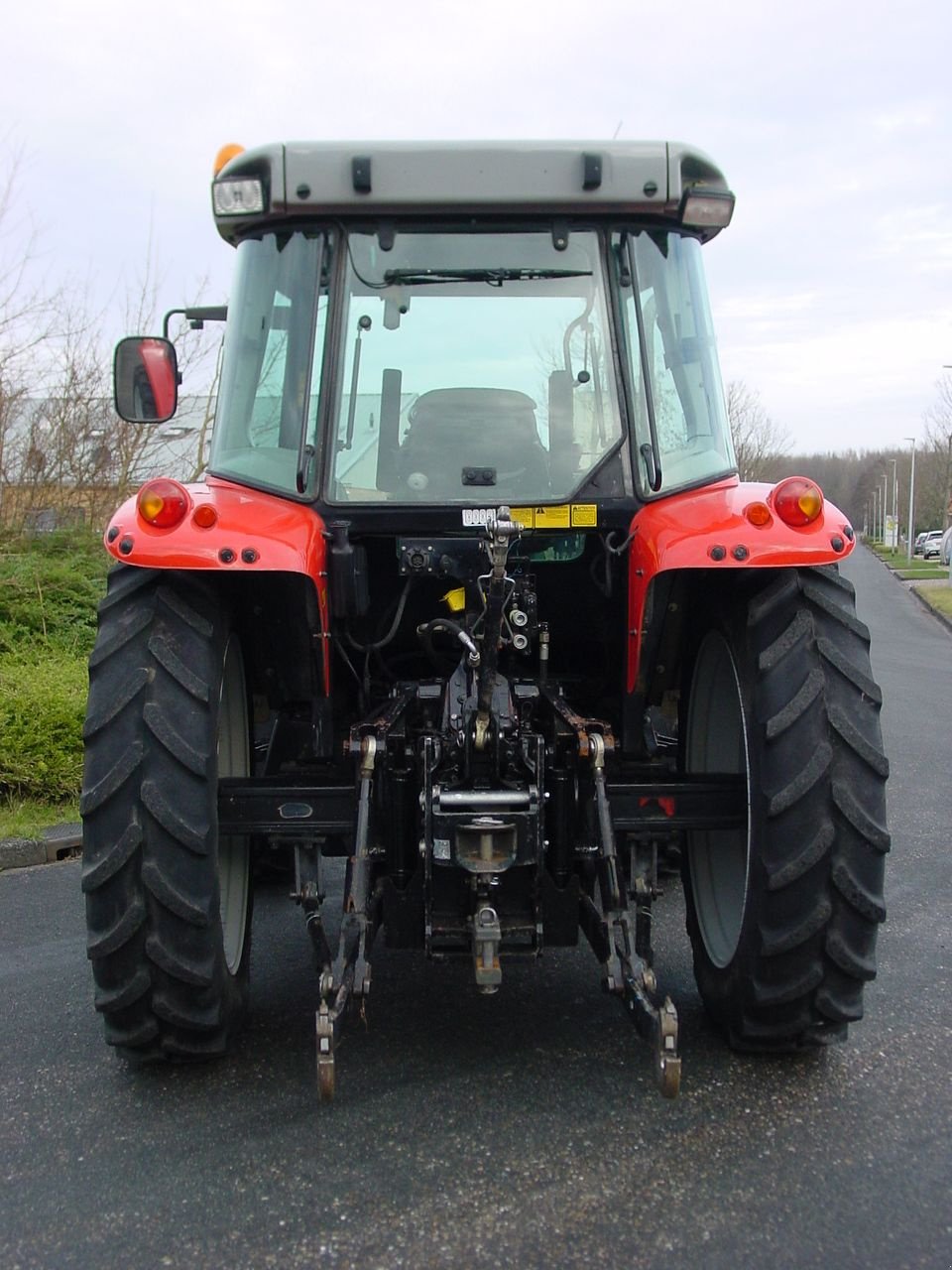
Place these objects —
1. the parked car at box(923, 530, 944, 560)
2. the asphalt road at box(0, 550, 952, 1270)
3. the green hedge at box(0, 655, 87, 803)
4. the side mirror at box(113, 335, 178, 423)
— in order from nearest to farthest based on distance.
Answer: the asphalt road at box(0, 550, 952, 1270) → the side mirror at box(113, 335, 178, 423) → the green hedge at box(0, 655, 87, 803) → the parked car at box(923, 530, 944, 560)

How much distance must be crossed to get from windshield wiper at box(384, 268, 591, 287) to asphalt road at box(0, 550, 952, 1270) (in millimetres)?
2276

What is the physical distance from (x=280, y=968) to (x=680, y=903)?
69.0 inches

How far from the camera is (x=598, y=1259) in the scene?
8.02 feet

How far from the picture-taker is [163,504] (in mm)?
3047

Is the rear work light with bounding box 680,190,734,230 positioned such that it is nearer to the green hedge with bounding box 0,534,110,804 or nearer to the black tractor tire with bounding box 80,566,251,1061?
the black tractor tire with bounding box 80,566,251,1061

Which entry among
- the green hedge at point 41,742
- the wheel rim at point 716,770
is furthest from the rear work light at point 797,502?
the green hedge at point 41,742

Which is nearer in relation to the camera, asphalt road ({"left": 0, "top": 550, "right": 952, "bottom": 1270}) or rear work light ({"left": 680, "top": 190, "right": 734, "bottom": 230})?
asphalt road ({"left": 0, "top": 550, "right": 952, "bottom": 1270})

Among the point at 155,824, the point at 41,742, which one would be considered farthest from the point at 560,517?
the point at 41,742

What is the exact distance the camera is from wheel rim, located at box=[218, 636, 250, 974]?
357cm

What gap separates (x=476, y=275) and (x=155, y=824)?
185cm

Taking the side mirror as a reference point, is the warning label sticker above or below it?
below

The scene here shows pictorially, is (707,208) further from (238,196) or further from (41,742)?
(41,742)

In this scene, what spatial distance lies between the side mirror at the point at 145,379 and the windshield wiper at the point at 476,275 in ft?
2.88

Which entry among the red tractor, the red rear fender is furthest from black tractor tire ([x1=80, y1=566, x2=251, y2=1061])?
the red rear fender
